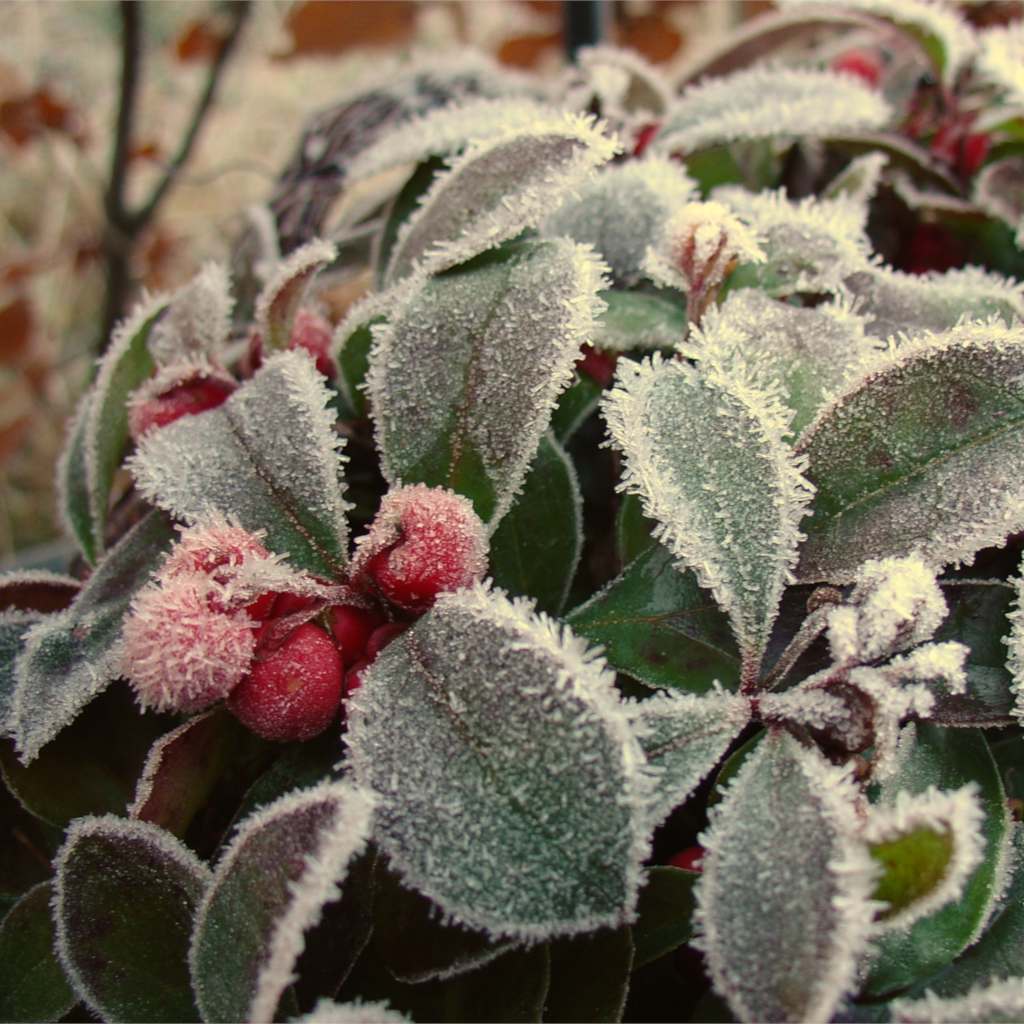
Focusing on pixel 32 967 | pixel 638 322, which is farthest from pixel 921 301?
pixel 32 967

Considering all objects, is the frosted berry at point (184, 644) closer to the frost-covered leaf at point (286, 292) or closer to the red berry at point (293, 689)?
the red berry at point (293, 689)

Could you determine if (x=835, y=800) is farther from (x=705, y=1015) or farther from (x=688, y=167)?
(x=688, y=167)

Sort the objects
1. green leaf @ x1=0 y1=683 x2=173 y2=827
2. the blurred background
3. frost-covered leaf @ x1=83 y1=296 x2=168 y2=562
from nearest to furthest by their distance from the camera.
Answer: green leaf @ x1=0 y1=683 x2=173 y2=827
frost-covered leaf @ x1=83 y1=296 x2=168 y2=562
the blurred background

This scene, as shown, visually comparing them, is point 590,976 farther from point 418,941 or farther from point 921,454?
point 921,454

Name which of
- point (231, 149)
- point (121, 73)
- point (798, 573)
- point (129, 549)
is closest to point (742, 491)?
point (798, 573)

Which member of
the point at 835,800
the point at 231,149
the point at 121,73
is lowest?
the point at 231,149

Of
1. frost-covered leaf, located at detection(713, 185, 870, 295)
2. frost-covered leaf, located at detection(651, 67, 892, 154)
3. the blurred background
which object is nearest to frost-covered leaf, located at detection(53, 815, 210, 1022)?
frost-covered leaf, located at detection(713, 185, 870, 295)

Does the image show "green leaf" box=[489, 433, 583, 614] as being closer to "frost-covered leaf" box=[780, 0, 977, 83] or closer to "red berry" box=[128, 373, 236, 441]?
"red berry" box=[128, 373, 236, 441]
